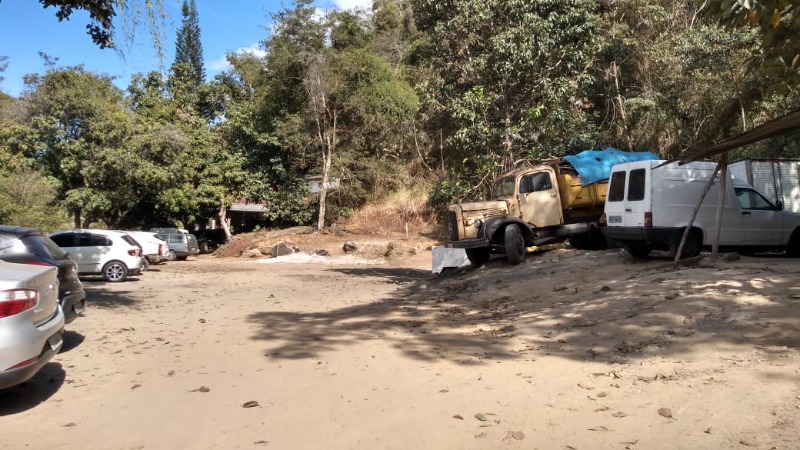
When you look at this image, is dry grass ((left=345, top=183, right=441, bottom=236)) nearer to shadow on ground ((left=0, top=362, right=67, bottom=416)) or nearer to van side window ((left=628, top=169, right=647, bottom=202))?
van side window ((left=628, top=169, right=647, bottom=202))

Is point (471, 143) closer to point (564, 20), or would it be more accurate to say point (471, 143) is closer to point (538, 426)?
point (564, 20)

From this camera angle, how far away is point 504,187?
15656 mm

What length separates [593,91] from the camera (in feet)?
78.8

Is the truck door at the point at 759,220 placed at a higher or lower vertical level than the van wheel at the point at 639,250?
higher

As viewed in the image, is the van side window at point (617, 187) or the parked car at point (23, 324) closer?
the parked car at point (23, 324)

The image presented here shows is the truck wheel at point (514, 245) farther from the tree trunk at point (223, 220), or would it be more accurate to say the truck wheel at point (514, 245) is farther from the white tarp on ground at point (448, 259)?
the tree trunk at point (223, 220)

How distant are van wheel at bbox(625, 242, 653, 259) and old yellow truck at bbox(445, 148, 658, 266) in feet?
8.91

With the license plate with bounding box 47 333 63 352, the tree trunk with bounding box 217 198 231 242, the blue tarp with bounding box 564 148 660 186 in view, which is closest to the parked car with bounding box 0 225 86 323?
the license plate with bounding box 47 333 63 352

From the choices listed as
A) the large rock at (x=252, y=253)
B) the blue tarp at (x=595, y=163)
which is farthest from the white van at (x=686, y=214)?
the large rock at (x=252, y=253)

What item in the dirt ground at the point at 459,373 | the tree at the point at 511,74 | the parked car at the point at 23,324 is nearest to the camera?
the dirt ground at the point at 459,373

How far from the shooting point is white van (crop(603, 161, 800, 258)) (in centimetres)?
1120

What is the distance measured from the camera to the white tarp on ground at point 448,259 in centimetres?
1659

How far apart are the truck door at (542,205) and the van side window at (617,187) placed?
98.1 inches

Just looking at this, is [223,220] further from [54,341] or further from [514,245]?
[54,341]
